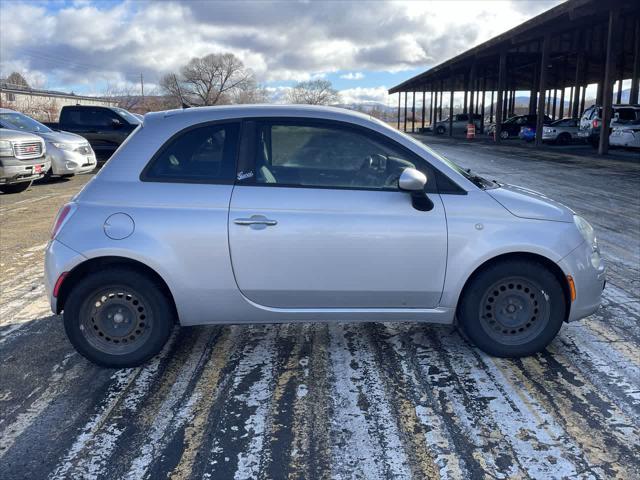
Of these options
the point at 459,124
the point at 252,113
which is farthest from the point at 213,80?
the point at 252,113

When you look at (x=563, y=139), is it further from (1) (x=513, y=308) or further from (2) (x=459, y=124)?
(1) (x=513, y=308)

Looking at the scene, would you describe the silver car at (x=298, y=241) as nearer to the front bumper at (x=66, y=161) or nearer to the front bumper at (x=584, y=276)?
the front bumper at (x=584, y=276)

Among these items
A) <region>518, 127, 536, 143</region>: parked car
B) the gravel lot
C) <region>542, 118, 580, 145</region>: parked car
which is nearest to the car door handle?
the gravel lot

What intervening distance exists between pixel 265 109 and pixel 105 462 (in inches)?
96.7

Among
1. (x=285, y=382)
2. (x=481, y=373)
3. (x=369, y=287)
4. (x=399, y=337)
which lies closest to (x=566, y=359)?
(x=481, y=373)

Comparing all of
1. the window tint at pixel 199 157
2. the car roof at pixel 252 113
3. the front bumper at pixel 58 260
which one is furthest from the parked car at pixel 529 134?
the front bumper at pixel 58 260

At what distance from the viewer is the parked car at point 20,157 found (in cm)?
1099

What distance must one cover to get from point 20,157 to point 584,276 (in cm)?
1108

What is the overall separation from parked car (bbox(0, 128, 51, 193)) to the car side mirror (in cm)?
1005

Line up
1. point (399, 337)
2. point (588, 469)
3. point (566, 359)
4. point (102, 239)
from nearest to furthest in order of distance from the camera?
point (588, 469)
point (102, 239)
point (566, 359)
point (399, 337)

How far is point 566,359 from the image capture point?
155 inches

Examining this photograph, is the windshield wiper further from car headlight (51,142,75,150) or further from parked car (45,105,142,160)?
parked car (45,105,142,160)

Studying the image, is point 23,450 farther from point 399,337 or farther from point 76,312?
point 399,337

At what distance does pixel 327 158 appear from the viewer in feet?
12.8
